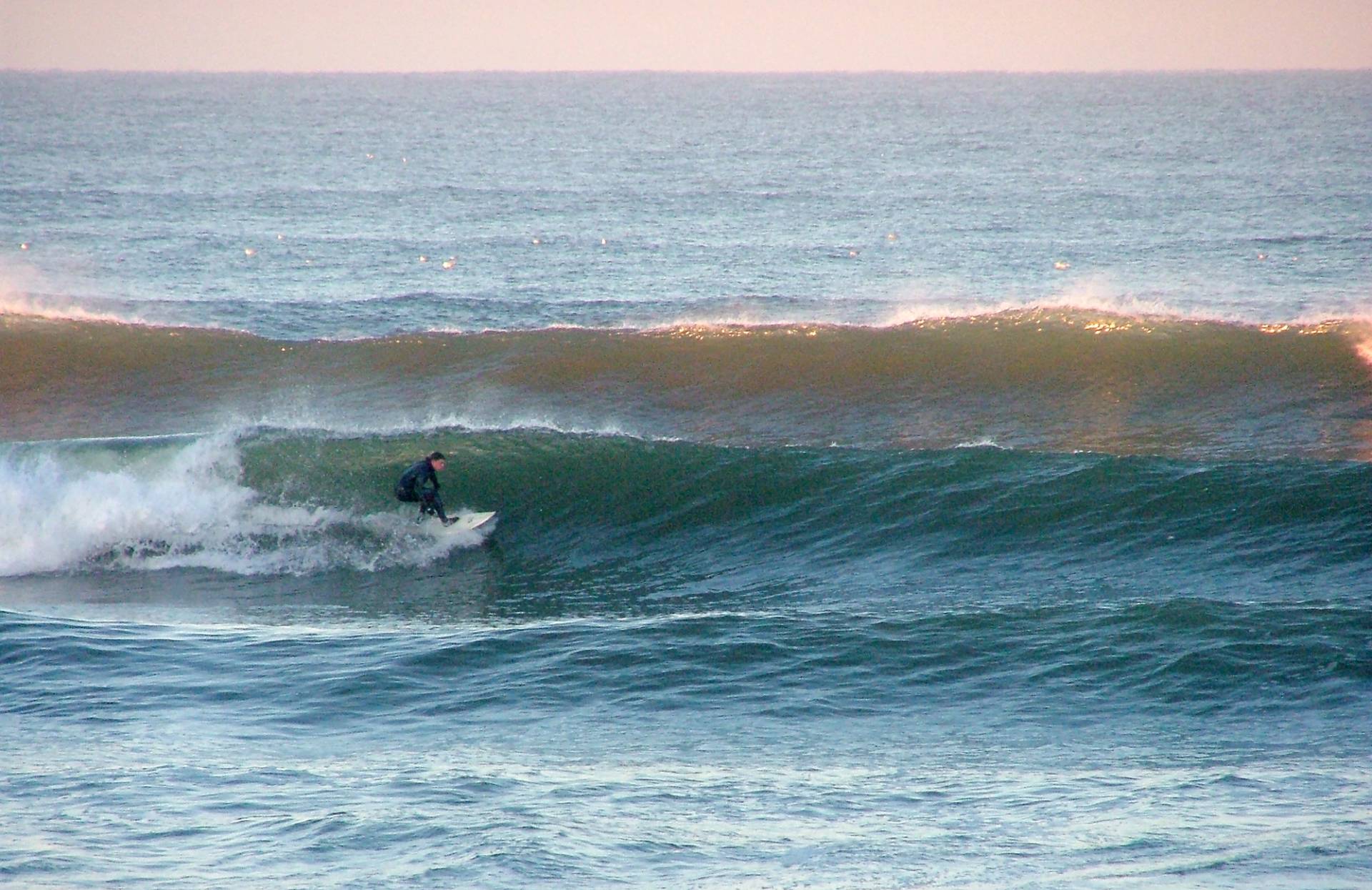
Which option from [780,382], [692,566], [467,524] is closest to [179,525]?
[467,524]

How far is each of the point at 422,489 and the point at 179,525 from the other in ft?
9.60

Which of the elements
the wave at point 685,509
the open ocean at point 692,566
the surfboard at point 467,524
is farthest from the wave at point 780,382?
the surfboard at point 467,524

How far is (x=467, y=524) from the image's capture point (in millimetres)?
14984

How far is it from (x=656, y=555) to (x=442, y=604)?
98.6 inches

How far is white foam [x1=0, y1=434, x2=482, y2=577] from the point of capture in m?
14.7

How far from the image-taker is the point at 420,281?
29969mm

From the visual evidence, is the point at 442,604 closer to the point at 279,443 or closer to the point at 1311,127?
the point at 279,443

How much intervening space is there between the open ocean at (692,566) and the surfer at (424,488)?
1.27 ft

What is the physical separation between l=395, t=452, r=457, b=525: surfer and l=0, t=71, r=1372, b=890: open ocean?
0.39 m

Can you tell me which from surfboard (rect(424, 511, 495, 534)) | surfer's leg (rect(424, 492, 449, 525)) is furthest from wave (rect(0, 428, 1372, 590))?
surfer's leg (rect(424, 492, 449, 525))

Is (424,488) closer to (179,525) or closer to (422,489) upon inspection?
(422,489)

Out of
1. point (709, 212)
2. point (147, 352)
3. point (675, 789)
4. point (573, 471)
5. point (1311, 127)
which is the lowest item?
point (675, 789)

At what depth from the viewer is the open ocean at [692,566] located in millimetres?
7414

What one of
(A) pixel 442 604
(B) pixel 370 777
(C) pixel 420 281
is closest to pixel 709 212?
(C) pixel 420 281
